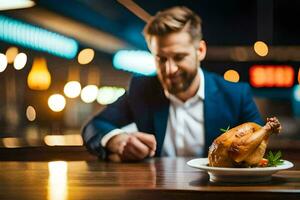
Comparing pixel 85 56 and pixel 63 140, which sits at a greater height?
pixel 85 56

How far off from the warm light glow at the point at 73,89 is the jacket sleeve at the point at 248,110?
769 mm

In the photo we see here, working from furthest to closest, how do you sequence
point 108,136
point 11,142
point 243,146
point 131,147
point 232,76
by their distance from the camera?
point 11,142 → point 232,76 → point 108,136 → point 131,147 → point 243,146

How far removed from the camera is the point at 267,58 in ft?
7.80

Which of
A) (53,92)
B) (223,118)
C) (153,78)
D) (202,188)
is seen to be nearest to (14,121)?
(53,92)

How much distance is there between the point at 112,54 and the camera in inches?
93.0

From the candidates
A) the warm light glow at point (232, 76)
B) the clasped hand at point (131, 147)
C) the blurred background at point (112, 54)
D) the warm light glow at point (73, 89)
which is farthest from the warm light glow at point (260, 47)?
the warm light glow at point (73, 89)

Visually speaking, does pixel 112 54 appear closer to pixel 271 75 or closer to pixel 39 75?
pixel 39 75

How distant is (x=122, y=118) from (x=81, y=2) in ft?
1.95

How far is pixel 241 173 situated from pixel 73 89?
4.02 ft

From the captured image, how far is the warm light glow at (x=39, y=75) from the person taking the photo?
2.42 metres

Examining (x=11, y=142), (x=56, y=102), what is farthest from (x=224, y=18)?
(x=11, y=142)

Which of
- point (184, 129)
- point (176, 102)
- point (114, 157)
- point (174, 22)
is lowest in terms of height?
point (114, 157)

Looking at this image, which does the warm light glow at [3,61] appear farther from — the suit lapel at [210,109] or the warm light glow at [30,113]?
the suit lapel at [210,109]

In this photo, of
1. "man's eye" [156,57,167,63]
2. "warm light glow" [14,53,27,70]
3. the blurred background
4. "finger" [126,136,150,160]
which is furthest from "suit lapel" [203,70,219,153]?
"warm light glow" [14,53,27,70]
